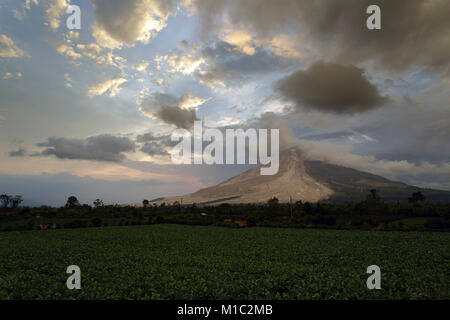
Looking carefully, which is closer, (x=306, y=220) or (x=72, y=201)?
(x=306, y=220)

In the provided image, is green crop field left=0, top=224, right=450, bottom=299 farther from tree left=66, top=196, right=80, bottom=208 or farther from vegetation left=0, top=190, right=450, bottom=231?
tree left=66, top=196, right=80, bottom=208

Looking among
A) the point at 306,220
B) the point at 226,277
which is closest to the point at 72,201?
the point at 306,220

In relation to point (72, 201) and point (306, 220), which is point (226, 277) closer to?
point (306, 220)

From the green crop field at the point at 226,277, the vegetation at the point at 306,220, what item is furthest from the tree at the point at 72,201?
the green crop field at the point at 226,277

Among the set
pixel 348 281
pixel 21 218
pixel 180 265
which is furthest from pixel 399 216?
pixel 21 218

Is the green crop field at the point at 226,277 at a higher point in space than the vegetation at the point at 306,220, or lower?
higher

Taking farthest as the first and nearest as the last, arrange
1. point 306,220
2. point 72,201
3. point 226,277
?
point 72,201 → point 306,220 → point 226,277

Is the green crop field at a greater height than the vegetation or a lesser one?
greater

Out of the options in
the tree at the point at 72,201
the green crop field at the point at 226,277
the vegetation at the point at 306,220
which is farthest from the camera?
the tree at the point at 72,201

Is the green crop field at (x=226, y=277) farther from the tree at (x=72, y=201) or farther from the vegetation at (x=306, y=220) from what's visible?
the tree at (x=72, y=201)

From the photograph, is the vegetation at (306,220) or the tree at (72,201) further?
the tree at (72,201)

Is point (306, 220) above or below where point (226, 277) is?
below

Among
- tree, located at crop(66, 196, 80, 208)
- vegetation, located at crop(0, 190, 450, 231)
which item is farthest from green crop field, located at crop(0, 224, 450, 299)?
tree, located at crop(66, 196, 80, 208)
